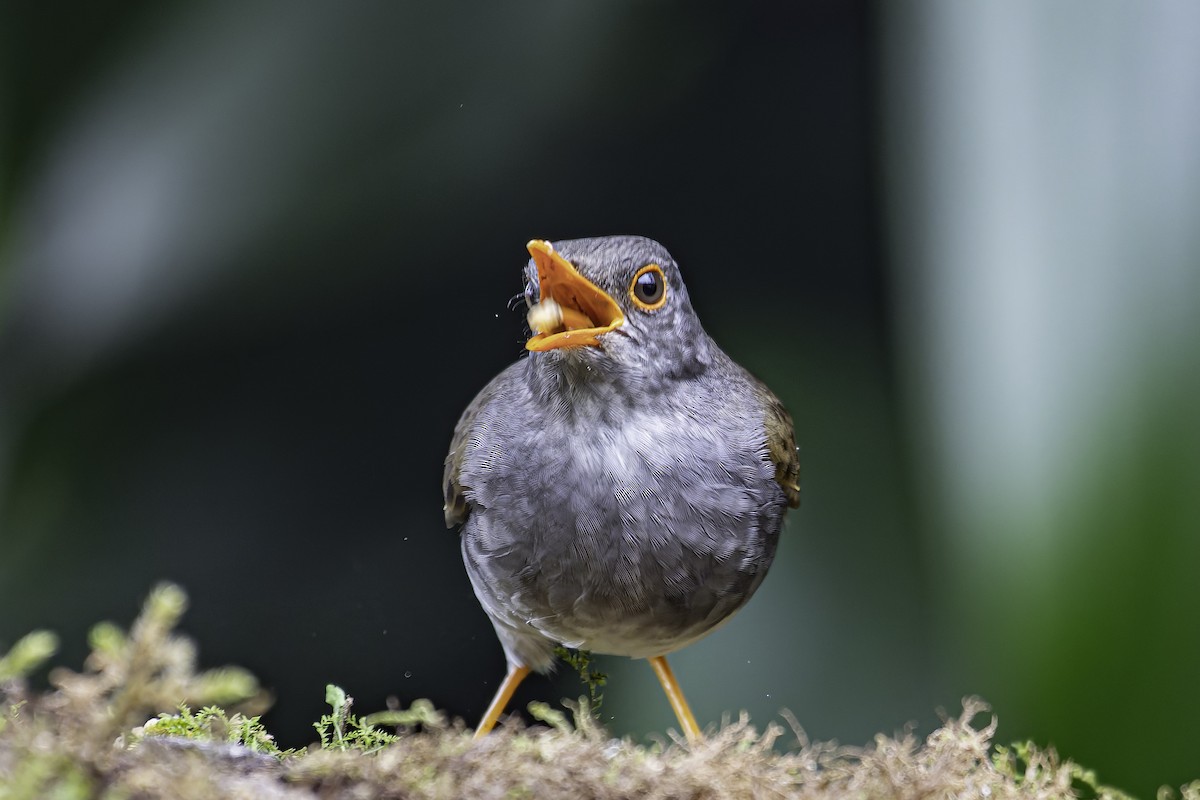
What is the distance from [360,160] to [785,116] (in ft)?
6.06

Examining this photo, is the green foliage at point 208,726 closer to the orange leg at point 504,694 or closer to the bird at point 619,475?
the bird at point 619,475

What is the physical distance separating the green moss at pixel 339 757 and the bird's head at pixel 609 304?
2.98ft

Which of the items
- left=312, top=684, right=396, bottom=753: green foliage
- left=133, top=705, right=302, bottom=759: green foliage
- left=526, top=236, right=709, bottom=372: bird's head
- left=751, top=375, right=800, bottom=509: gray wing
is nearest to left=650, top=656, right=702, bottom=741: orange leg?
left=751, top=375, right=800, bottom=509: gray wing

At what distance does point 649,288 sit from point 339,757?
1446 mm

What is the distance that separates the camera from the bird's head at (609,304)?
250cm

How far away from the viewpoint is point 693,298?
14.6ft

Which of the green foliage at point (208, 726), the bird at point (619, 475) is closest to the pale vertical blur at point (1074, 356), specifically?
the bird at point (619, 475)

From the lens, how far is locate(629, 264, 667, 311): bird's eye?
2652 mm

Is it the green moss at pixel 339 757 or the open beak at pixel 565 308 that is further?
the open beak at pixel 565 308

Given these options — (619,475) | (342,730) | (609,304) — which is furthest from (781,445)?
(342,730)

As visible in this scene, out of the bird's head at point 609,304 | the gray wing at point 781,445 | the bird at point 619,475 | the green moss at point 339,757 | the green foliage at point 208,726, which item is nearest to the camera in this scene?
the green moss at point 339,757

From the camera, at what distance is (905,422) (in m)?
3.85

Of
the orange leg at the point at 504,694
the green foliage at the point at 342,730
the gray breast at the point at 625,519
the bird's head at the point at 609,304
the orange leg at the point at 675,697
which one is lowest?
the orange leg at the point at 675,697

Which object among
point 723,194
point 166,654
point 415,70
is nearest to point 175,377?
point 415,70
